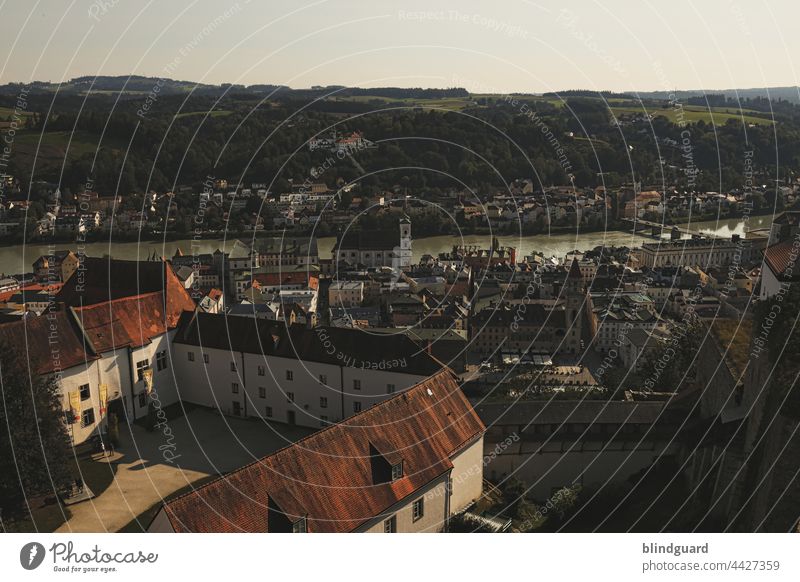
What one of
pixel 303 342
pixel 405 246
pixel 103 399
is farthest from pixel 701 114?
pixel 103 399

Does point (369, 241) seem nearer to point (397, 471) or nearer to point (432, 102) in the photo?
point (397, 471)

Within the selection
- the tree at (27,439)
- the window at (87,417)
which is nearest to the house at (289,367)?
the window at (87,417)

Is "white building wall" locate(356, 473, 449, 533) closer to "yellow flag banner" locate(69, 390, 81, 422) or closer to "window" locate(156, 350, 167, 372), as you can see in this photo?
"yellow flag banner" locate(69, 390, 81, 422)

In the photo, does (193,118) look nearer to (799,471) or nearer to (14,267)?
(14,267)

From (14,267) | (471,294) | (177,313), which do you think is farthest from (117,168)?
(177,313)

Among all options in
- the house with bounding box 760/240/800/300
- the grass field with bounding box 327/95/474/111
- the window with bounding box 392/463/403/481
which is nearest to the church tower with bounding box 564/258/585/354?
the house with bounding box 760/240/800/300

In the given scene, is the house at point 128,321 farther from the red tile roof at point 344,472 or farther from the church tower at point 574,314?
the church tower at point 574,314
